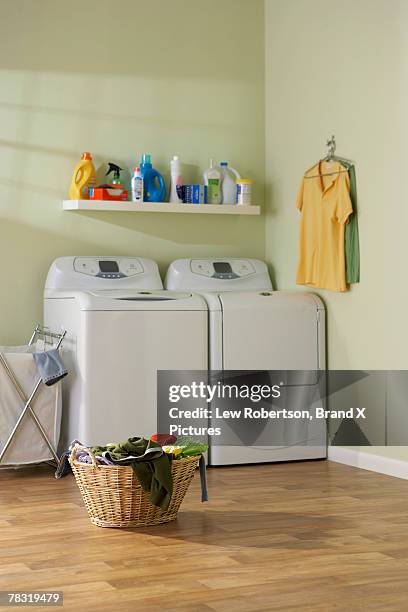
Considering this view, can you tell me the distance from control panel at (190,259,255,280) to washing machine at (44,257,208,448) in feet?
1.32

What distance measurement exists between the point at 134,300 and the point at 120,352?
0.88ft

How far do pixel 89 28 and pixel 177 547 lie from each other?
10.00 feet

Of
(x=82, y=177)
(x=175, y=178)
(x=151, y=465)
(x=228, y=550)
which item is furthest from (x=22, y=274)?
(x=228, y=550)

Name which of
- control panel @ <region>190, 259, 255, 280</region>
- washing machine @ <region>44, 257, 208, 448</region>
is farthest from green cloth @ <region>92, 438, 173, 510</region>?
control panel @ <region>190, 259, 255, 280</region>

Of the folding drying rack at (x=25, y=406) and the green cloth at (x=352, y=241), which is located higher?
the green cloth at (x=352, y=241)

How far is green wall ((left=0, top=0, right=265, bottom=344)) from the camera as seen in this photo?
469cm

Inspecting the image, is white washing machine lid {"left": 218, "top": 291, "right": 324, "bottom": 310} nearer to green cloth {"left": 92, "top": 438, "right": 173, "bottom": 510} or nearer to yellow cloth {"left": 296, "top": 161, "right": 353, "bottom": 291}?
yellow cloth {"left": 296, "top": 161, "right": 353, "bottom": 291}

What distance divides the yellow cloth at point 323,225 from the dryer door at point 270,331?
165 millimetres

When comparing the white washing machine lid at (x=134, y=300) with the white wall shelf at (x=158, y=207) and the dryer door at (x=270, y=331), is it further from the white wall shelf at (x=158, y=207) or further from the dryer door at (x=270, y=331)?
the white wall shelf at (x=158, y=207)

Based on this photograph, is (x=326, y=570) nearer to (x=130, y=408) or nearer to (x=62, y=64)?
(x=130, y=408)

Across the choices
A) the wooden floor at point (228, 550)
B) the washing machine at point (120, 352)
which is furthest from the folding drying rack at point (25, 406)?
the wooden floor at point (228, 550)

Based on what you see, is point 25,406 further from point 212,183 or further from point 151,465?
point 212,183

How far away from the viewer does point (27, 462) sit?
4164 millimetres

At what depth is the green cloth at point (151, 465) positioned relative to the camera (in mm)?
3066
